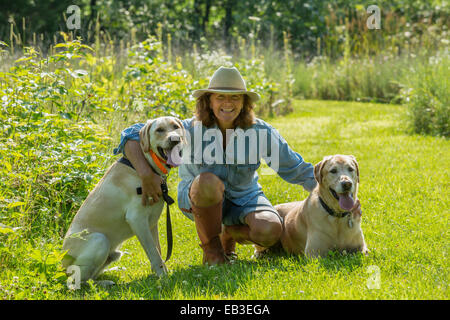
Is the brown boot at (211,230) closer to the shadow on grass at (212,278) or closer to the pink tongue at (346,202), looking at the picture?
the shadow on grass at (212,278)

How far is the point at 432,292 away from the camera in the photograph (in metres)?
3.01

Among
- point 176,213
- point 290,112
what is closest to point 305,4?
point 290,112

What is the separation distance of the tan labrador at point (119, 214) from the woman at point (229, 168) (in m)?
0.24

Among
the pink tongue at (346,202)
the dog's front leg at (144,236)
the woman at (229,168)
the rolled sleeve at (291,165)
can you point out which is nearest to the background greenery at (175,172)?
the dog's front leg at (144,236)

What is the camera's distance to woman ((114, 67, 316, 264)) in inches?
160

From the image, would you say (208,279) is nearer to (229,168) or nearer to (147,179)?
(147,179)

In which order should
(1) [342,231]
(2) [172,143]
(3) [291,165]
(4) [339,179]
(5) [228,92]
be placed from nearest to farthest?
(2) [172,143]
(4) [339,179]
(1) [342,231]
(5) [228,92]
(3) [291,165]

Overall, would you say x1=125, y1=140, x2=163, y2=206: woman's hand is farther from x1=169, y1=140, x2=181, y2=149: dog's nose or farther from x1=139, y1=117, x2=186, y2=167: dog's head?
x1=169, y1=140, x2=181, y2=149: dog's nose

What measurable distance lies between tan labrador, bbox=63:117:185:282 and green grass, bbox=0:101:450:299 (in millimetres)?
211

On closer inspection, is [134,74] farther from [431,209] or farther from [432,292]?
[432,292]

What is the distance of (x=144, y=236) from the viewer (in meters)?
3.74

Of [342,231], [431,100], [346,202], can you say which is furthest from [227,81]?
[431,100]

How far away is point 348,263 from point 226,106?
152 cm

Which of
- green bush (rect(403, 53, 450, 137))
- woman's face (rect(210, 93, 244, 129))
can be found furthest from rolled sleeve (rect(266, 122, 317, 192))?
green bush (rect(403, 53, 450, 137))
